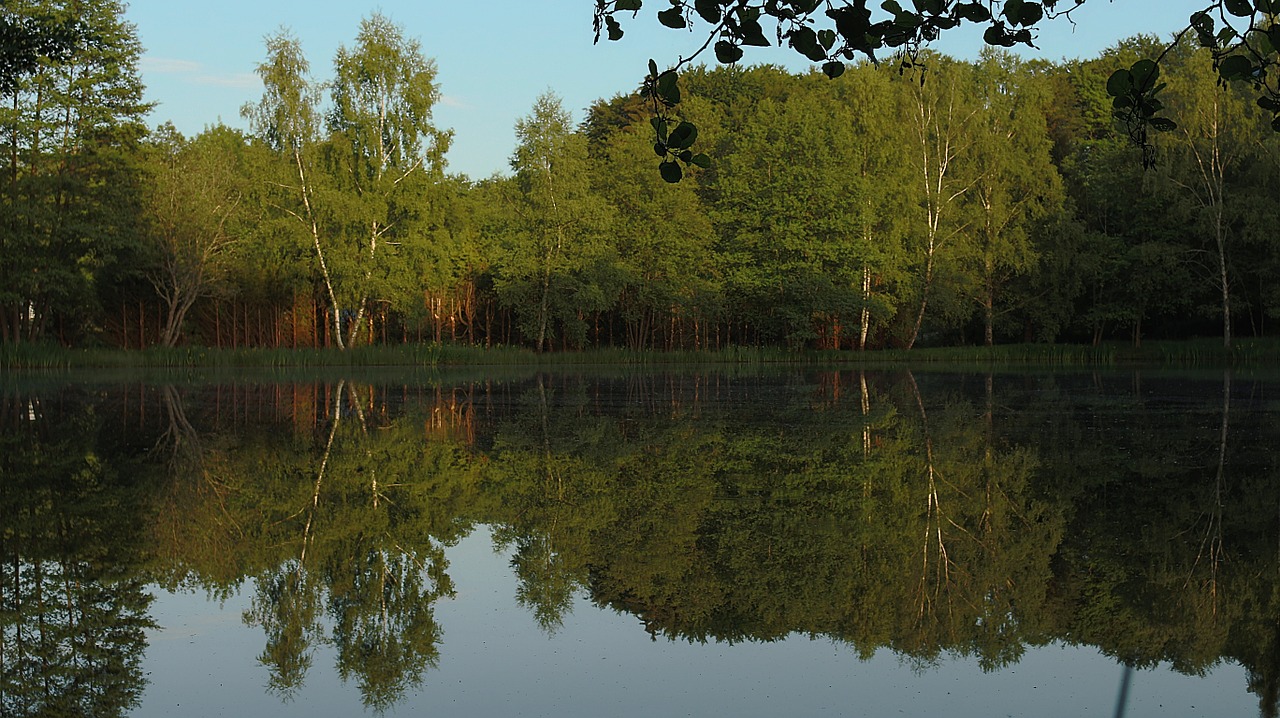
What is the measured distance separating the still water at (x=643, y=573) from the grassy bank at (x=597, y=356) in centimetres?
2289

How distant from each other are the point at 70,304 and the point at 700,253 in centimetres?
2327

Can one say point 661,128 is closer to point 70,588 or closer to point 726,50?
point 726,50

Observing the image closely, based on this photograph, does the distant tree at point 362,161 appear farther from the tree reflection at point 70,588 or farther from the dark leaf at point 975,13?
the dark leaf at point 975,13

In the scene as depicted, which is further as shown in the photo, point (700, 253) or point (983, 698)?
point (700, 253)

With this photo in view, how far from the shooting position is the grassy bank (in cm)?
3503

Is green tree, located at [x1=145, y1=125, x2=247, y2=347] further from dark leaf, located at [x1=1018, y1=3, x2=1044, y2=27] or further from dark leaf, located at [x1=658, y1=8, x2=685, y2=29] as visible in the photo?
dark leaf, located at [x1=1018, y1=3, x2=1044, y2=27]

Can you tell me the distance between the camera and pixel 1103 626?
5.36 m

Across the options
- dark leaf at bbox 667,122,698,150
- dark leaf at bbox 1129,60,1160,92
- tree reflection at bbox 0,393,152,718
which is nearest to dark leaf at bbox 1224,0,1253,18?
dark leaf at bbox 1129,60,1160,92

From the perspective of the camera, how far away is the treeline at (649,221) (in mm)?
42188

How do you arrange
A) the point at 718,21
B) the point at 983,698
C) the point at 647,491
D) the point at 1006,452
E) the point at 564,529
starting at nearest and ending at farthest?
the point at 718,21
the point at 983,698
the point at 564,529
the point at 647,491
the point at 1006,452

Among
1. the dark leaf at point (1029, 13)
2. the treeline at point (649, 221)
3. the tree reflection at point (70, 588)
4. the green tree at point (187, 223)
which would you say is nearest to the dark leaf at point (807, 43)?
the dark leaf at point (1029, 13)

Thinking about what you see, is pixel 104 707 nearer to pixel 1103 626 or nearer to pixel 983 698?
pixel 983 698

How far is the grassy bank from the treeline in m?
2.22

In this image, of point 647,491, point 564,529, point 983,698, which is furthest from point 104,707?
point 647,491
